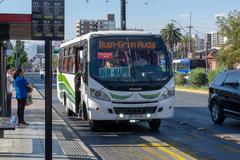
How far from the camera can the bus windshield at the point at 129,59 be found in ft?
49.4

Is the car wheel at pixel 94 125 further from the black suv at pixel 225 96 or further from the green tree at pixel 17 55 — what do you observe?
the green tree at pixel 17 55

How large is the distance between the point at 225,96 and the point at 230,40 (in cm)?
4057

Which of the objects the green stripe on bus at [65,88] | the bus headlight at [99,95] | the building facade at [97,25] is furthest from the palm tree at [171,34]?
the bus headlight at [99,95]

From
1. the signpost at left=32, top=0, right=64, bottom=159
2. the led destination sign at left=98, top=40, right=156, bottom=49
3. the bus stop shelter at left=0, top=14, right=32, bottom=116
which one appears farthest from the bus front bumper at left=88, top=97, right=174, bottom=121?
the signpost at left=32, top=0, right=64, bottom=159

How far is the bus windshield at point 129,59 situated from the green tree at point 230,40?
39173 mm

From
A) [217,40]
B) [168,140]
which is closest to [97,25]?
[168,140]

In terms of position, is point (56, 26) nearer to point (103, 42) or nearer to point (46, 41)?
point (46, 41)

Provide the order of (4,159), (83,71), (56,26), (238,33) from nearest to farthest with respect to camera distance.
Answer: (56,26) < (4,159) < (83,71) < (238,33)

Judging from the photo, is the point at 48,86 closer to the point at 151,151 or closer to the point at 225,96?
the point at 151,151

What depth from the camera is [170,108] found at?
15242 millimetres

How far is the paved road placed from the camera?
11.4 meters

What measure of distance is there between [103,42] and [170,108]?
2.64m

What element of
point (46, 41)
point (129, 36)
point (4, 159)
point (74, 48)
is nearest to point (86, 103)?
point (129, 36)

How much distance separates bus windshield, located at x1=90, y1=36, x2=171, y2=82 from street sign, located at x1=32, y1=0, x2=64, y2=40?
7.21 meters
